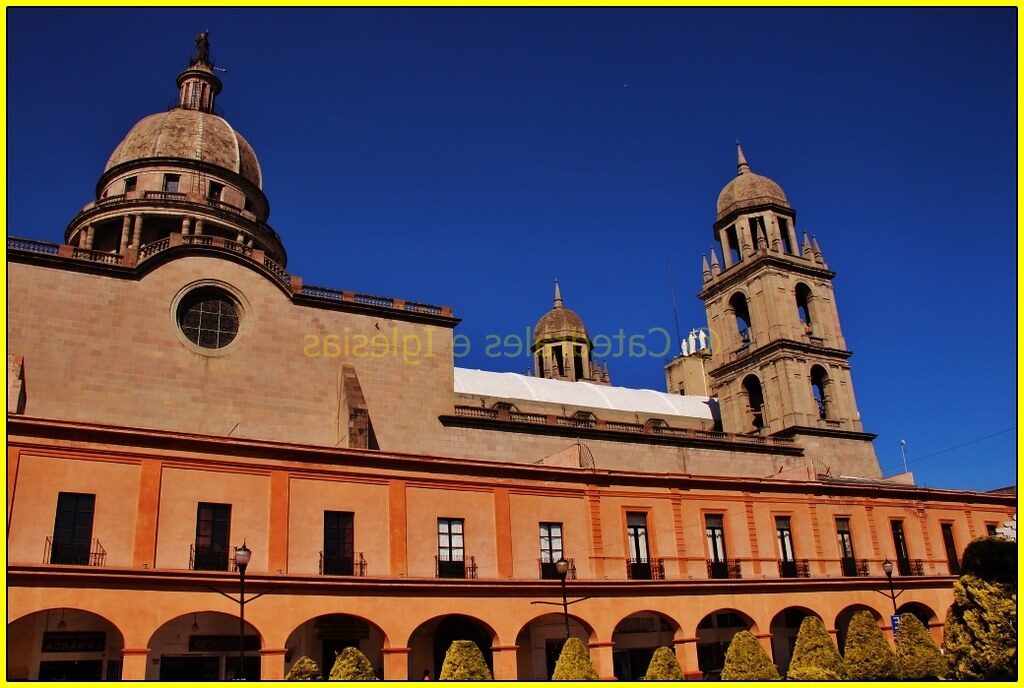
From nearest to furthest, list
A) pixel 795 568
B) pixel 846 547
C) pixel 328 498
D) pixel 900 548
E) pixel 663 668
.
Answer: pixel 663 668 → pixel 328 498 → pixel 795 568 → pixel 846 547 → pixel 900 548

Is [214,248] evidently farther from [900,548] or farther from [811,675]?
[900,548]

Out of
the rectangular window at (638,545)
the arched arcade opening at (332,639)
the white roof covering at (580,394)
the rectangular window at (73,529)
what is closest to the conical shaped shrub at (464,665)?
the arched arcade opening at (332,639)

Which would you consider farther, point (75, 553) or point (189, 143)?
point (189, 143)

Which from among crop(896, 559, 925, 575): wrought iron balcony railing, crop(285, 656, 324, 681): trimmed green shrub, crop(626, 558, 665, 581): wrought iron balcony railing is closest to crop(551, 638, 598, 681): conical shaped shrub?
crop(626, 558, 665, 581): wrought iron balcony railing

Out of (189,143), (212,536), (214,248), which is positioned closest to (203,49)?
(189,143)

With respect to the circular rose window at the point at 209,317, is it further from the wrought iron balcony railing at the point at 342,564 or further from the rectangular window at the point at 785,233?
the rectangular window at the point at 785,233

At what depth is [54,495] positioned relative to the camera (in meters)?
→ 21.2

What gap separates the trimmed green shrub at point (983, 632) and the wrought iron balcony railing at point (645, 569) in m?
9.66

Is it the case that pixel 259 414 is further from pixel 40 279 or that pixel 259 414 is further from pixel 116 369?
pixel 40 279

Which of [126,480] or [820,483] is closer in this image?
[126,480]

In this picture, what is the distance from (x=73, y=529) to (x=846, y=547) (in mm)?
27367

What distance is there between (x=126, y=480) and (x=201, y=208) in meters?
22.0

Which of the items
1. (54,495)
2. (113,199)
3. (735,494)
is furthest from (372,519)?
(113,199)

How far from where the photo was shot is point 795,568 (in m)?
31.4
